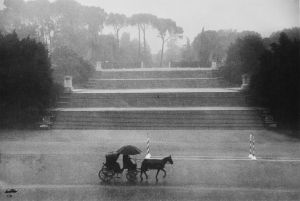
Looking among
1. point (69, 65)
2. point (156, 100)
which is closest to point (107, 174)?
point (156, 100)

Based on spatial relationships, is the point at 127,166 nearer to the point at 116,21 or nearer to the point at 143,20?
the point at 116,21

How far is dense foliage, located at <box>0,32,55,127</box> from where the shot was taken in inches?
965

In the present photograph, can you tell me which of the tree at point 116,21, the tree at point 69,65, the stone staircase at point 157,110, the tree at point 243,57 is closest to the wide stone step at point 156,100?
the stone staircase at point 157,110

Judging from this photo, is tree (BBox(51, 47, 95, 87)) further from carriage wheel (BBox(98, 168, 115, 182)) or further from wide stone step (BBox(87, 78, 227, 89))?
carriage wheel (BBox(98, 168, 115, 182))

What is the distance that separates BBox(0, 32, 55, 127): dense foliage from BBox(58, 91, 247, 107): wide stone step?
121 inches

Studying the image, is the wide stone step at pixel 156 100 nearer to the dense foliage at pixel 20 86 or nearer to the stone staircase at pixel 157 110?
the stone staircase at pixel 157 110

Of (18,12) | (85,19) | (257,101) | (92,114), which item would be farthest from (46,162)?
(85,19)

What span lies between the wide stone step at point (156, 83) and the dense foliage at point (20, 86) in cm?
1434

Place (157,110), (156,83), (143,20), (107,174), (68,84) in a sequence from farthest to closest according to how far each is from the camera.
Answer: (143,20) < (156,83) < (68,84) < (157,110) < (107,174)

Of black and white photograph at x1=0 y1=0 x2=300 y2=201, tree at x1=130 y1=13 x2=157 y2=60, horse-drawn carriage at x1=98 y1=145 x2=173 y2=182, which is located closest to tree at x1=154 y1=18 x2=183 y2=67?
tree at x1=130 y1=13 x2=157 y2=60

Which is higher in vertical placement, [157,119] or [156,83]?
[156,83]

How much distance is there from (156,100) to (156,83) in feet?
39.7

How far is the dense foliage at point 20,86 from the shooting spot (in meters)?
24.5

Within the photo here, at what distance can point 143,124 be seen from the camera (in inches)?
949
